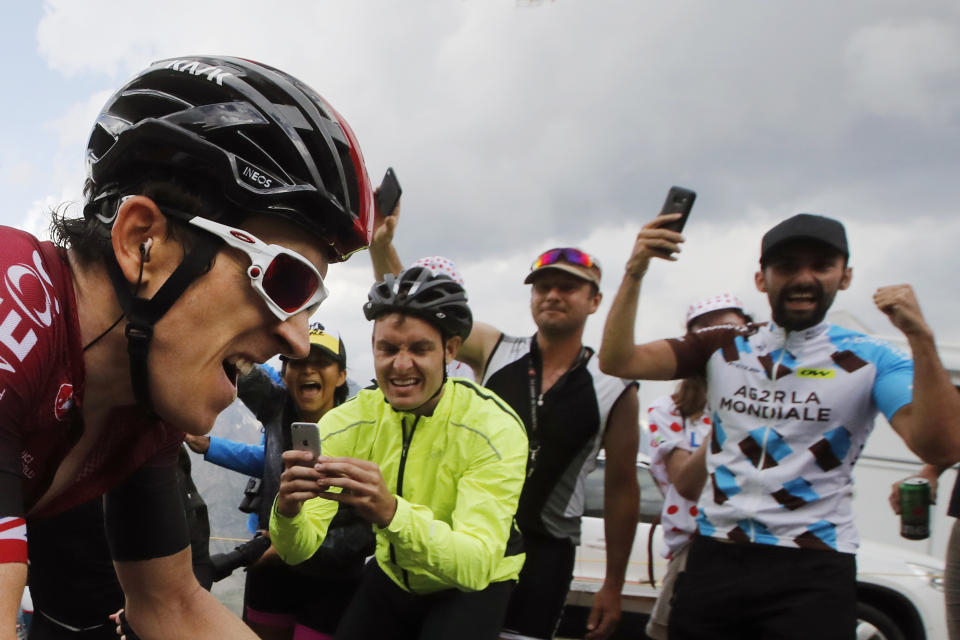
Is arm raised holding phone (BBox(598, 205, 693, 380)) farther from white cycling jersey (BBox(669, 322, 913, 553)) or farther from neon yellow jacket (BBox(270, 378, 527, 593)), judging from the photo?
neon yellow jacket (BBox(270, 378, 527, 593))

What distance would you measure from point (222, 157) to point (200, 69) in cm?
27

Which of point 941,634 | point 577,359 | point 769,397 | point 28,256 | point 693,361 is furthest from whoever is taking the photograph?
point 941,634

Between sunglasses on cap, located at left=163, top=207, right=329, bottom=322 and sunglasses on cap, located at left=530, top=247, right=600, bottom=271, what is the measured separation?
250 cm

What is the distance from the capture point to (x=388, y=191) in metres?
3.53

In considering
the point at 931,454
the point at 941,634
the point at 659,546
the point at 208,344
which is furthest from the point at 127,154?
the point at 941,634

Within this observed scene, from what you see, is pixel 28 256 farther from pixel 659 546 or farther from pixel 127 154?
pixel 659 546

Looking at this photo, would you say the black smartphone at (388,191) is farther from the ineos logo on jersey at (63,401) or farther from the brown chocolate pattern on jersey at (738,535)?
the ineos logo on jersey at (63,401)

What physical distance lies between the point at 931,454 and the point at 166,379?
260 centimetres

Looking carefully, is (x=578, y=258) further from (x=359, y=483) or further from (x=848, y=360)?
(x=359, y=483)

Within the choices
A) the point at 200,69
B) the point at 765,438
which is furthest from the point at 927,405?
the point at 200,69

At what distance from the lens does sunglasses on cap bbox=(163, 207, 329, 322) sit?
127cm

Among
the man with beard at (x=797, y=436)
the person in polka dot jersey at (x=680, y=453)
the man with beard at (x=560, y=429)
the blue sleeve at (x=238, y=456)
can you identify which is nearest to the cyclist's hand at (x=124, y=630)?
the man with beard at (x=560, y=429)

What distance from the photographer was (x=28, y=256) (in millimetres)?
1188

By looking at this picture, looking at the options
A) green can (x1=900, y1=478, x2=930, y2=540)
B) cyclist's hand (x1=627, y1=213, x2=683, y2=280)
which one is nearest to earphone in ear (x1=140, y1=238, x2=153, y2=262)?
cyclist's hand (x1=627, y1=213, x2=683, y2=280)
